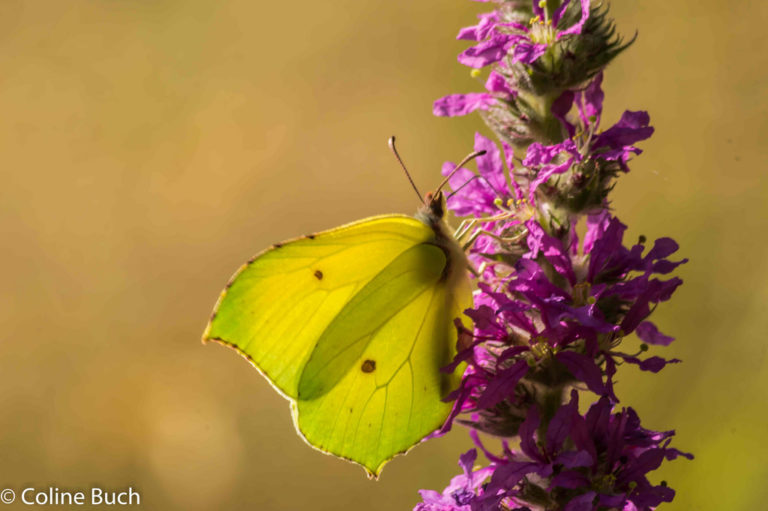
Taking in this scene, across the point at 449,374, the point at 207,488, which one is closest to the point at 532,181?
the point at 449,374

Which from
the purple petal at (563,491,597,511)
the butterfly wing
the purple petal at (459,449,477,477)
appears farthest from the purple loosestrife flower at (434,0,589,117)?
the purple petal at (563,491,597,511)

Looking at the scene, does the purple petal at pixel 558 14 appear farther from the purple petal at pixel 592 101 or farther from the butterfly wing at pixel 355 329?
the butterfly wing at pixel 355 329

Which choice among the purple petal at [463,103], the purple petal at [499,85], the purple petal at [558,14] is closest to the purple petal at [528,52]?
the purple petal at [558,14]

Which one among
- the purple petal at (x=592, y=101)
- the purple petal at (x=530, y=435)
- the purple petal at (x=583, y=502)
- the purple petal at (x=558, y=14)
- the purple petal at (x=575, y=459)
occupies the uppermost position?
the purple petal at (x=558, y=14)

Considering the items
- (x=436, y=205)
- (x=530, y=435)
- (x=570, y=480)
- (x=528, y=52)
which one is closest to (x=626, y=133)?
(x=528, y=52)

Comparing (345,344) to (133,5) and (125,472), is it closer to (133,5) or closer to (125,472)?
(125,472)

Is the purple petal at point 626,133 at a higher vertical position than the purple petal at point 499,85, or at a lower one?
lower

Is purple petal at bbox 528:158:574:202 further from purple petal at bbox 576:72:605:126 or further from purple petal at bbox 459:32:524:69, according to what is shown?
purple petal at bbox 459:32:524:69

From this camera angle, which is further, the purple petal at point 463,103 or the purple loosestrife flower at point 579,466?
the purple petal at point 463,103
